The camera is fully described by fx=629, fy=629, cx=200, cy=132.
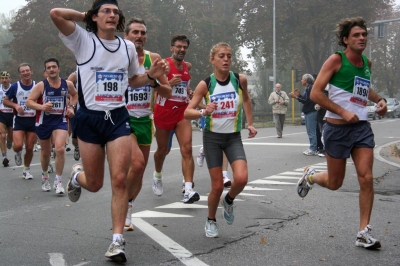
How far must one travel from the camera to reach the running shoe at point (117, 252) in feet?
17.0

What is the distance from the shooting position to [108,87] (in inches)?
221

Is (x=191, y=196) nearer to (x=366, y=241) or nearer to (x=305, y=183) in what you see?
(x=305, y=183)

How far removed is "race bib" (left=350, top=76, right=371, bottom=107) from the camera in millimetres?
6383

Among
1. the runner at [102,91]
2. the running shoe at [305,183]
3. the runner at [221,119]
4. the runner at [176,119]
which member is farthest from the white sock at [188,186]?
the runner at [102,91]

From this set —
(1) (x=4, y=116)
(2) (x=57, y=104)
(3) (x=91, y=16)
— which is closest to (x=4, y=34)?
(1) (x=4, y=116)

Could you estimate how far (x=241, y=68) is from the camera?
53938mm

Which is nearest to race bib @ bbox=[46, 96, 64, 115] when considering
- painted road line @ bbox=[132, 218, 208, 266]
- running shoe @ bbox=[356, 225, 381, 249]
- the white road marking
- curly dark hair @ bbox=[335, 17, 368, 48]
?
painted road line @ bbox=[132, 218, 208, 266]

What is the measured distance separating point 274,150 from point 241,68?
37022 mm

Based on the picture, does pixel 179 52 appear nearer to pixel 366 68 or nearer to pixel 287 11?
pixel 366 68

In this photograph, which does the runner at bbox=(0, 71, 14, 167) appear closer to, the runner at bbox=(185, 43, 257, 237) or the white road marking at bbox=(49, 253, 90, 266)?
the runner at bbox=(185, 43, 257, 237)

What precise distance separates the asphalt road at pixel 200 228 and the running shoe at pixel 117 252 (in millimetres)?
133

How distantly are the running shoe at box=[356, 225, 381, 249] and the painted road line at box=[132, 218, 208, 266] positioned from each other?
62.7 inches

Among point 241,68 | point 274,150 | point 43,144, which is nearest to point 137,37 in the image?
point 43,144

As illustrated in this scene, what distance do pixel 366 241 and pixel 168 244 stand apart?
1852 mm
